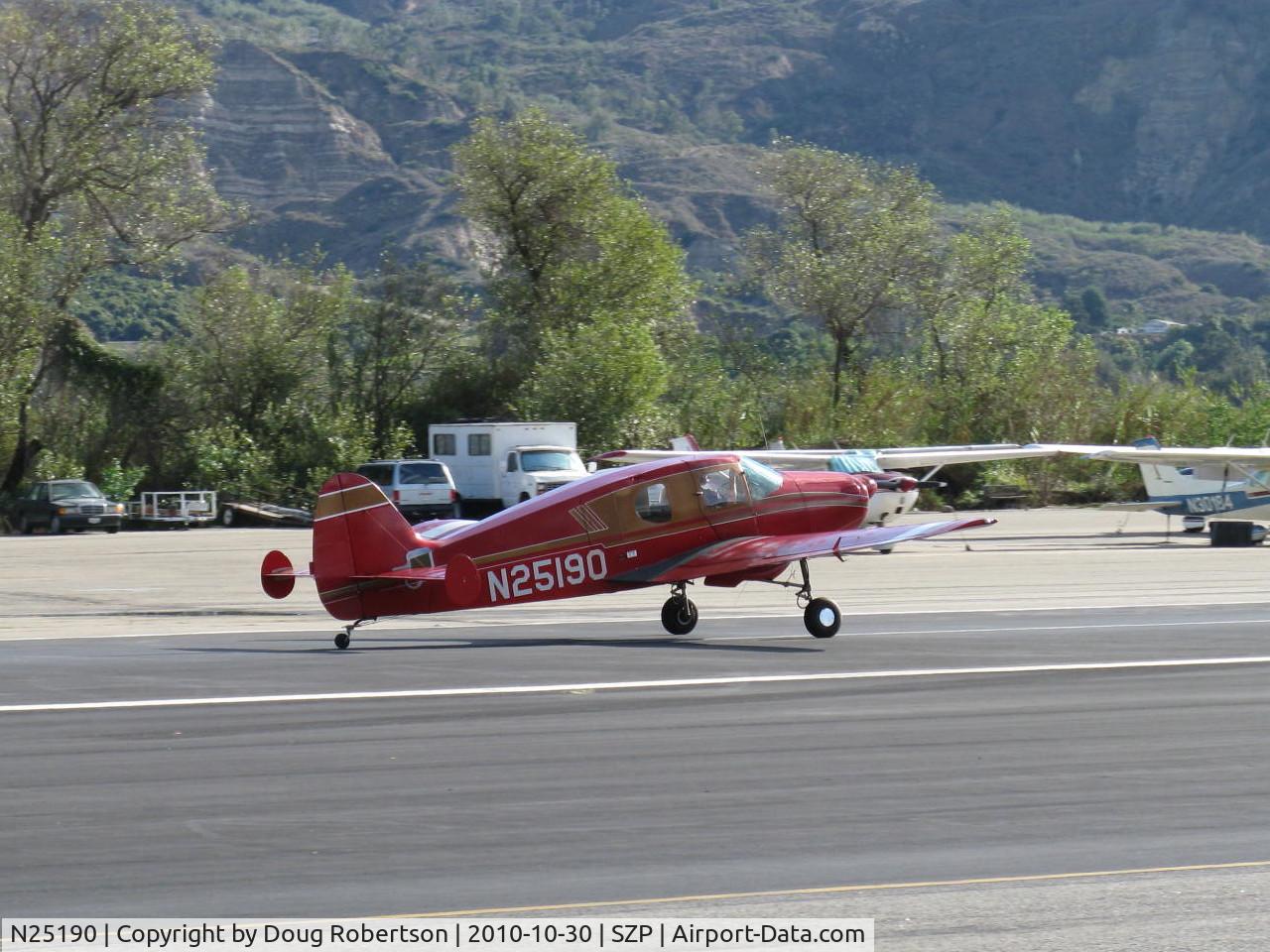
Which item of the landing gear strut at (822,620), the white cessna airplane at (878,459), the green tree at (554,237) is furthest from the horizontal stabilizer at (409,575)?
the green tree at (554,237)

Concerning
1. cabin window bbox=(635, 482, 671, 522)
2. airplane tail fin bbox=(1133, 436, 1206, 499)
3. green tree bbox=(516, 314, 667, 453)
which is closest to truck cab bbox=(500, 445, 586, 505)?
green tree bbox=(516, 314, 667, 453)

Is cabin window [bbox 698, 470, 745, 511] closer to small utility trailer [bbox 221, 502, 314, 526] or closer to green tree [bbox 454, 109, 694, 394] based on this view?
small utility trailer [bbox 221, 502, 314, 526]

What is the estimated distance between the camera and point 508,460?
4297 centimetres

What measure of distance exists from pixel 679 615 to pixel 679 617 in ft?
0.08

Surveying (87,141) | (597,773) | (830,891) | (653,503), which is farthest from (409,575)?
(87,141)

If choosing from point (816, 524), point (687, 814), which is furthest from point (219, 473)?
point (687, 814)

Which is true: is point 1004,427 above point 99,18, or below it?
below

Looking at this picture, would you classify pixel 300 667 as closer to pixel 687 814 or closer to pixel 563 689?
pixel 563 689

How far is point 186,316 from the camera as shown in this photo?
168ft

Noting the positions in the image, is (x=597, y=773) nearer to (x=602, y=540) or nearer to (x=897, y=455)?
(x=602, y=540)

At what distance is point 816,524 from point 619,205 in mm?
38446

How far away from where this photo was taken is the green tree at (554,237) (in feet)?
177

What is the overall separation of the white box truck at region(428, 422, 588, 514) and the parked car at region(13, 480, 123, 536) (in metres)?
9.26

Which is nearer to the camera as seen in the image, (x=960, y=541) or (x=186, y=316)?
(x=960, y=541)
